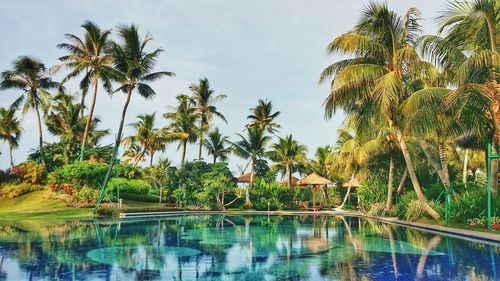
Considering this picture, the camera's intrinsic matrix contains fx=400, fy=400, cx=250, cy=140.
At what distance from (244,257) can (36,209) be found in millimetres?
23462

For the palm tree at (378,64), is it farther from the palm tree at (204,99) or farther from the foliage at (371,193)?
the palm tree at (204,99)

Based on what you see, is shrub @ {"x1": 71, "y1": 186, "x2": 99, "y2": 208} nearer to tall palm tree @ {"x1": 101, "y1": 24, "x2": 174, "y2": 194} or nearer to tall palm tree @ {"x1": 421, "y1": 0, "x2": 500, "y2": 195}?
tall palm tree @ {"x1": 101, "y1": 24, "x2": 174, "y2": 194}

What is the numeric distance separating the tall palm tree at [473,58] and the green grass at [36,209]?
2208 cm

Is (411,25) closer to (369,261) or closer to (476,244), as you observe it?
(476,244)

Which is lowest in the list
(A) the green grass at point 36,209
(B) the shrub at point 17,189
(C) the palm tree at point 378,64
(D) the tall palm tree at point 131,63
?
(A) the green grass at point 36,209

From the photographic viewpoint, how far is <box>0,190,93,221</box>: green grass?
25.4 m

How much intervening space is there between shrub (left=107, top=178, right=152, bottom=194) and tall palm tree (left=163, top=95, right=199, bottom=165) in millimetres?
4031

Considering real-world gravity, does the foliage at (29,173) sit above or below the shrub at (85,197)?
above

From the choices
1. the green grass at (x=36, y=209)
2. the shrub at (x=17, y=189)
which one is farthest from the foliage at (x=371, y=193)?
the shrub at (x=17, y=189)

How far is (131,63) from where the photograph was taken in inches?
1236

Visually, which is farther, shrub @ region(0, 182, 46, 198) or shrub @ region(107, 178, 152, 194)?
shrub @ region(0, 182, 46, 198)

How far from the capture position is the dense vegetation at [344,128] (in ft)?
53.0

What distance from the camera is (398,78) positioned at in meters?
18.2

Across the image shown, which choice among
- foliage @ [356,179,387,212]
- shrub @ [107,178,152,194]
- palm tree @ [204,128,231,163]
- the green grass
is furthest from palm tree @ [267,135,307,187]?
the green grass
